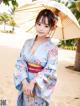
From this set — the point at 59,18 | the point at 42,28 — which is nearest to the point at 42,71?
the point at 42,28

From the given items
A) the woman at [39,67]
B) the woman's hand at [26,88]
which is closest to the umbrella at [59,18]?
the woman at [39,67]

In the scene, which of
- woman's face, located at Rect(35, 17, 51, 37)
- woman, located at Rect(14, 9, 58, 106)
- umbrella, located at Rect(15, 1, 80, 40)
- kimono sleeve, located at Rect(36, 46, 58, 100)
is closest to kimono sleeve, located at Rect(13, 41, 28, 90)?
woman, located at Rect(14, 9, 58, 106)

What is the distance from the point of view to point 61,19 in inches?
171

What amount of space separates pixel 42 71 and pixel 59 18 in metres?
0.99

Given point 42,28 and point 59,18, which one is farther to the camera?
point 59,18

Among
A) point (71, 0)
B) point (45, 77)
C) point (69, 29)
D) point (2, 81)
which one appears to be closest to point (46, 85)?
point (45, 77)

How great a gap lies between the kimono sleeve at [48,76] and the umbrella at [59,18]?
0.73 m

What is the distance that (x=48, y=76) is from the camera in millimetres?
3607

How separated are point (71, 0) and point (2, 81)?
551cm

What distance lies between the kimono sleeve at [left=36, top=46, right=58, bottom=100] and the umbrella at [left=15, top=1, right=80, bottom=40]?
728 millimetres

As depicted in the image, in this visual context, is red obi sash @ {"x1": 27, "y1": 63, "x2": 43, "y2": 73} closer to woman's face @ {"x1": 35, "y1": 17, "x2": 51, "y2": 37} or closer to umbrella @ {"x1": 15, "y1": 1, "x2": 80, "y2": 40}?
woman's face @ {"x1": 35, "y1": 17, "x2": 51, "y2": 37}

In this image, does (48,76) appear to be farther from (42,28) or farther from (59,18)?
(59,18)

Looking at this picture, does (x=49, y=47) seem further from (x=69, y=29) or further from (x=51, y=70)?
(x=69, y=29)

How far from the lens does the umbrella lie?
4.19 metres
